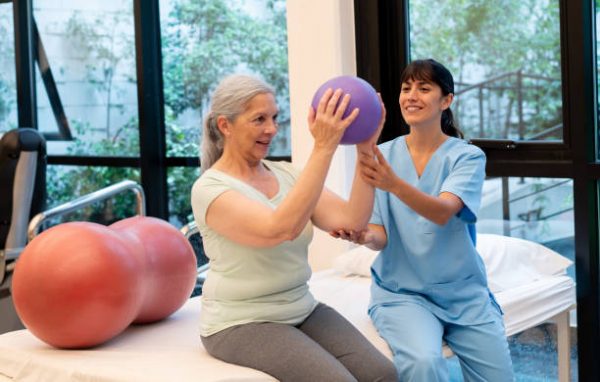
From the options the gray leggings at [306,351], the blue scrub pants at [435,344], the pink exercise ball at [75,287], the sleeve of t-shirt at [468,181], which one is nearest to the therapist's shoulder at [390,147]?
the sleeve of t-shirt at [468,181]

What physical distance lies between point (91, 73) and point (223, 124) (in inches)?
121

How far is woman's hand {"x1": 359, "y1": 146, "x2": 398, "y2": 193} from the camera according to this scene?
8.06 feet

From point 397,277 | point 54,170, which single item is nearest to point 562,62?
point 397,277

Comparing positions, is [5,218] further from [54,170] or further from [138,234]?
[138,234]

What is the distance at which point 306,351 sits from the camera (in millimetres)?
2291

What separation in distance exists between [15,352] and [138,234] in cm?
52

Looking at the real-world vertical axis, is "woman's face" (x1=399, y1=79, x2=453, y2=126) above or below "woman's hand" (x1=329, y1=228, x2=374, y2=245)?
above

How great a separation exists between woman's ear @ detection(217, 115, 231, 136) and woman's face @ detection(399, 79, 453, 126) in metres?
0.59

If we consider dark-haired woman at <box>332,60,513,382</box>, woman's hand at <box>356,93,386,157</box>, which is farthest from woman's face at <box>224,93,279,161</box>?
dark-haired woman at <box>332,60,513,382</box>

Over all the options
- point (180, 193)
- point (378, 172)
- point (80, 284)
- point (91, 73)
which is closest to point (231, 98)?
point (378, 172)

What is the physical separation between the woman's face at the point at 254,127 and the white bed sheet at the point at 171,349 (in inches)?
23.0

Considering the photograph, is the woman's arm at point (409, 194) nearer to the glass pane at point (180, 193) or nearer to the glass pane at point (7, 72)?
the glass pane at point (180, 193)

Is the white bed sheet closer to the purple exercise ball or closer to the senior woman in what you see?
the senior woman

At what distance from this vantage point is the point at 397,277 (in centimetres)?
274
